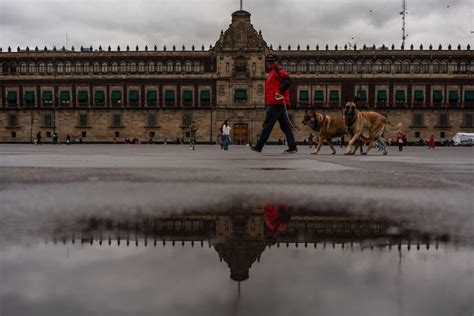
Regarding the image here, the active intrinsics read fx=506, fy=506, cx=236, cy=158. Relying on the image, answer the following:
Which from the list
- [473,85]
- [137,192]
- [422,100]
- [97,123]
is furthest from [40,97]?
[137,192]

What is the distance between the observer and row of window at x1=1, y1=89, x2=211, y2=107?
49750 mm

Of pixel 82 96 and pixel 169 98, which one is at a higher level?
pixel 82 96

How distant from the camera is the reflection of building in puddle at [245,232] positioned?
2.19 m

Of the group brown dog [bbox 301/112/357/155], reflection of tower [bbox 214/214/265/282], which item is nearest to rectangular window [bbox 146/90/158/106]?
brown dog [bbox 301/112/357/155]

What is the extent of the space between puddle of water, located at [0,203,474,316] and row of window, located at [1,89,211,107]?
156 ft

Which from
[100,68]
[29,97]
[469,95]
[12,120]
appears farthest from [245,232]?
A: [12,120]

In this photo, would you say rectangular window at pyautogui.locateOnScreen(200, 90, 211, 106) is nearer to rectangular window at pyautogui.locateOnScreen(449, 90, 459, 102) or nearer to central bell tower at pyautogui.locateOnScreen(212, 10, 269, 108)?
central bell tower at pyautogui.locateOnScreen(212, 10, 269, 108)

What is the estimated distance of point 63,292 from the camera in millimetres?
1528

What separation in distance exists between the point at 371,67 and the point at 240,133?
14.4 m

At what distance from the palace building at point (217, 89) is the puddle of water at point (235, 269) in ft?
151

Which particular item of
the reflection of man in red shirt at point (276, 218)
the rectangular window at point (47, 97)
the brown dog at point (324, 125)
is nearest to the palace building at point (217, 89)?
the rectangular window at point (47, 97)

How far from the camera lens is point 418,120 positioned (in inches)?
1949

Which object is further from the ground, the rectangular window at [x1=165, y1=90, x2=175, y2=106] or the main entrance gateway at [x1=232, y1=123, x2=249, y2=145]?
the rectangular window at [x1=165, y1=90, x2=175, y2=106]

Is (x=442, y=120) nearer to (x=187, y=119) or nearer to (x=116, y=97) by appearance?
(x=187, y=119)
